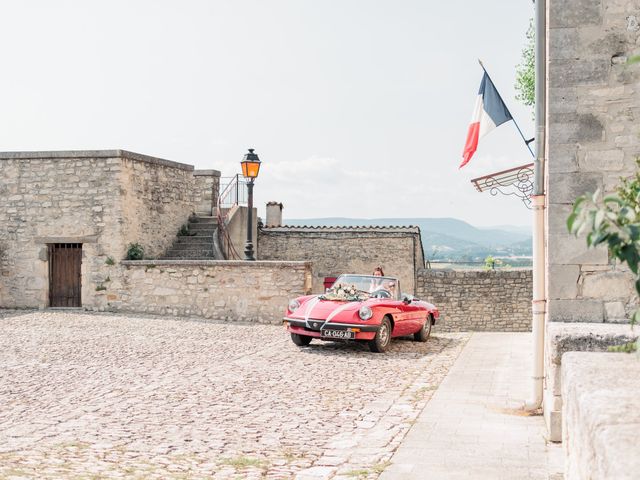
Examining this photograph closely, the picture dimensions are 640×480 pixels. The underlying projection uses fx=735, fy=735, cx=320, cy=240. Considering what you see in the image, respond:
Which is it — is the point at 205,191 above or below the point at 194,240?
above

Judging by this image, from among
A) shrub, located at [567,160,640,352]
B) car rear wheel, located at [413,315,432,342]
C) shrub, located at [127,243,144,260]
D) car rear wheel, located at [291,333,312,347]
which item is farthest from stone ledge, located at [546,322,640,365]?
shrub, located at [127,243,144,260]

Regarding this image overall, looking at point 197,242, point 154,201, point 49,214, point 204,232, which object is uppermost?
point 154,201

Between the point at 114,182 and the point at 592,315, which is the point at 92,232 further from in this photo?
the point at 592,315

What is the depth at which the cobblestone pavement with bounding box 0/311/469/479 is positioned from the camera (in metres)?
5.26

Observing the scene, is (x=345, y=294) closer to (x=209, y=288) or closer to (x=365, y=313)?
(x=365, y=313)

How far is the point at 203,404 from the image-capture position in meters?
7.37

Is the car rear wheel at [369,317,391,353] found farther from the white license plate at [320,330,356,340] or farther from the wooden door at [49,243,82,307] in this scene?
the wooden door at [49,243,82,307]

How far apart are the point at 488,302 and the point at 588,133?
16057 millimetres

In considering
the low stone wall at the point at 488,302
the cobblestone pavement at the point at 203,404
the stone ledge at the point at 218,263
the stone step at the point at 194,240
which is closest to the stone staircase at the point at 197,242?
the stone step at the point at 194,240

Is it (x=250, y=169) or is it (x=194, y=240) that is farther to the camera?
(x=194, y=240)

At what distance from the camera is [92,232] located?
17281 mm

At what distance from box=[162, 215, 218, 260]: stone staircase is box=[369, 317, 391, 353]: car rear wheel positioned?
842 cm

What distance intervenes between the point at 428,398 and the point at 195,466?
133 inches

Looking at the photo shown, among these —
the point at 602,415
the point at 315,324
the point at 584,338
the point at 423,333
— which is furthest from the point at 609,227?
the point at 423,333
